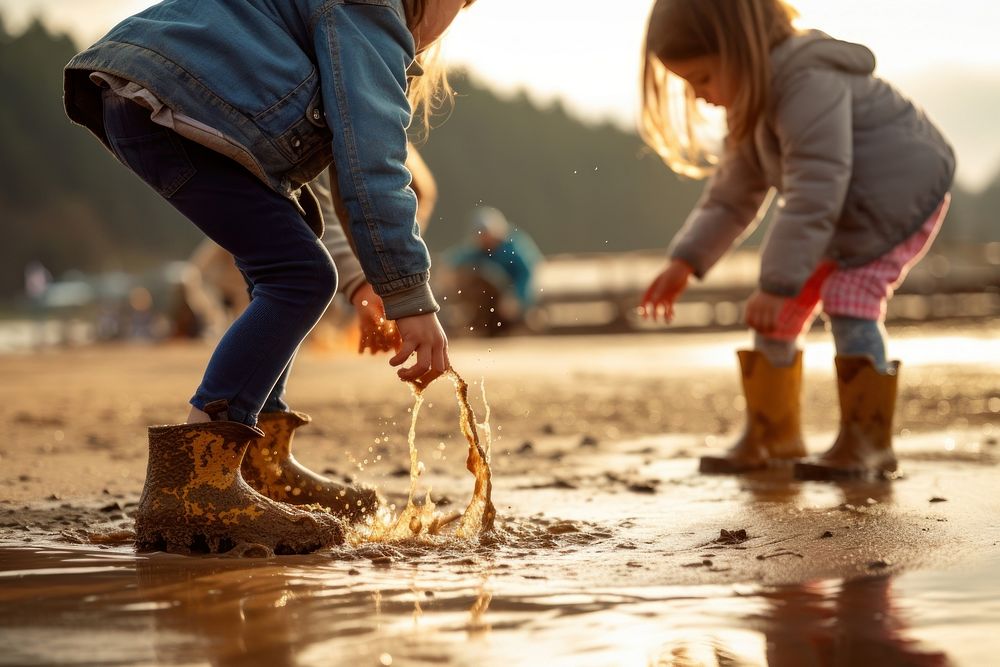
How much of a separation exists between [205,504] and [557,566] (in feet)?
2.11

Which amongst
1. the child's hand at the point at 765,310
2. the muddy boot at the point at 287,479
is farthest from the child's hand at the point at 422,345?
the child's hand at the point at 765,310

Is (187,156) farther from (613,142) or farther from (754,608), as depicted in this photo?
(613,142)

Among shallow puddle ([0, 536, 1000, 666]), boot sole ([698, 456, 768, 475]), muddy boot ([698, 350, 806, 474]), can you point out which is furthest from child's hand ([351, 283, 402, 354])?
muddy boot ([698, 350, 806, 474])

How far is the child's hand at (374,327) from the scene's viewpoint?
8.93 feet

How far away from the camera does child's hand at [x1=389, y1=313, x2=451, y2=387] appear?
227 cm

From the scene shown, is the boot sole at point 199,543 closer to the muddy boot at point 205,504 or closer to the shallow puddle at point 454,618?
the muddy boot at point 205,504

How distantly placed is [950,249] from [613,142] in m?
69.9

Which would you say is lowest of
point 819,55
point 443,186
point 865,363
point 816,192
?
point 865,363

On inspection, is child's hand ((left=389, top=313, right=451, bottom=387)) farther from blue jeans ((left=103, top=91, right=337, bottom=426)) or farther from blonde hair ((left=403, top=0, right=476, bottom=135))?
blonde hair ((left=403, top=0, right=476, bottom=135))

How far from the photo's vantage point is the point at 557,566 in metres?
2.12

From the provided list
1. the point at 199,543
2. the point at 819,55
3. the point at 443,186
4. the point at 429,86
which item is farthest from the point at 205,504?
the point at 443,186

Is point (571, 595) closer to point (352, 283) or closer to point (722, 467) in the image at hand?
point (352, 283)

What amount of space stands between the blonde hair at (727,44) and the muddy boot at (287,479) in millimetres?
1480

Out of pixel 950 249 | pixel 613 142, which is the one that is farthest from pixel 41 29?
pixel 950 249
